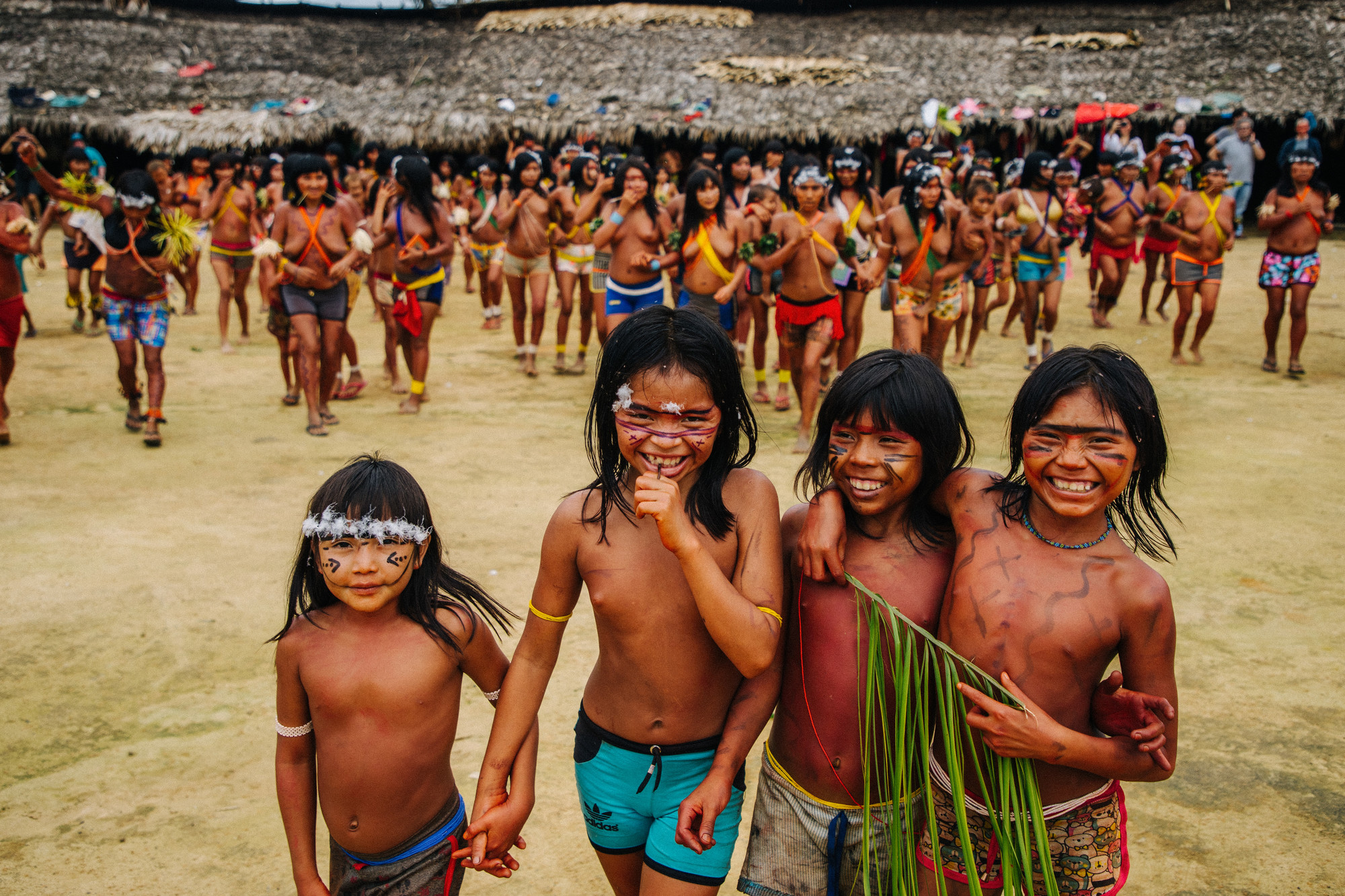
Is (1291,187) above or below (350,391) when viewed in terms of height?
above

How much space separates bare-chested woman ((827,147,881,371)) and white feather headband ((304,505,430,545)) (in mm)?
6357

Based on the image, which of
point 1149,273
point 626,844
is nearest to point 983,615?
point 626,844

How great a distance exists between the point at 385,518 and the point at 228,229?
9167 millimetres

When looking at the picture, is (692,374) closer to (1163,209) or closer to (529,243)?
(529,243)

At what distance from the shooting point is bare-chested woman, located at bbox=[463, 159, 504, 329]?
35.8ft

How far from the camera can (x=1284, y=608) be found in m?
4.43

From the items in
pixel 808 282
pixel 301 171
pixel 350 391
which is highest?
pixel 301 171

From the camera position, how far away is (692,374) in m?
2.00

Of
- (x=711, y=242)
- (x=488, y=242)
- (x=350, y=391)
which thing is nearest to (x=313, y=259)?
(x=350, y=391)

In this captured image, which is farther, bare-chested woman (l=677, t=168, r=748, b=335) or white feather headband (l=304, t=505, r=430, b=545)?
bare-chested woman (l=677, t=168, r=748, b=335)

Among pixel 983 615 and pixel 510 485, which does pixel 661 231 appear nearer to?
pixel 510 485

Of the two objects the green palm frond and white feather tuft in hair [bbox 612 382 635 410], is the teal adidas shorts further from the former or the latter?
white feather tuft in hair [bbox 612 382 635 410]

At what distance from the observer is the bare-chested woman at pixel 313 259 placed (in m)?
7.27

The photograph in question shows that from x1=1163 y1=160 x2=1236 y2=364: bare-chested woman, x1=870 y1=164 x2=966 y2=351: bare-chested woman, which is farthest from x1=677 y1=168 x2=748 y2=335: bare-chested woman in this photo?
x1=1163 y1=160 x2=1236 y2=364: bare-chested woman
